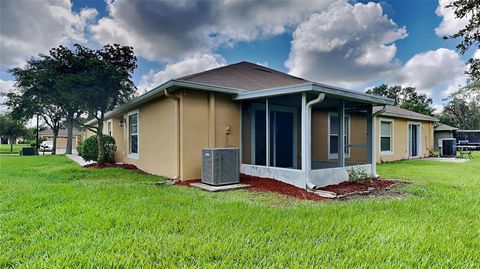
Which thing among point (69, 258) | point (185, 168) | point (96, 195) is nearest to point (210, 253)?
point (69, 258)

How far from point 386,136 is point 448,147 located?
5.50 meters

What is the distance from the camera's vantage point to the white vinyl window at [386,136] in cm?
1317

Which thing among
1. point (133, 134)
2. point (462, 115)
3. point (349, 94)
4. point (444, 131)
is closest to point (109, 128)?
point (133, 134)

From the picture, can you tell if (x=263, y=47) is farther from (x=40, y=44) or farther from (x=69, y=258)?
(x=69, y=258)

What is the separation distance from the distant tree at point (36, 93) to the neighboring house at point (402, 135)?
1328 centimetres

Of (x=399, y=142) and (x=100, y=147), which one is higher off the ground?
A: (x=399, y=142)

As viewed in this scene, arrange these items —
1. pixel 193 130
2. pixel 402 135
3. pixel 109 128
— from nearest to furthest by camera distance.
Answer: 1. pixel 193 130
2. pixel 402 135
3. pixel 109 128

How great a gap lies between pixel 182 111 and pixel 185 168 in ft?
4.84

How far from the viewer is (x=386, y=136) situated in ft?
44.0

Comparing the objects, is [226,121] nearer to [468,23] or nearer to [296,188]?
[296,188]

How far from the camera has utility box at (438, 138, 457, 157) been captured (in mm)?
15641

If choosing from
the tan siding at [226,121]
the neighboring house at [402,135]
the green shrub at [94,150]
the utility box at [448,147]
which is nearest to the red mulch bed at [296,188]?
the tan siding at [226,121]

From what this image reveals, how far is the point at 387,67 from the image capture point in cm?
1602

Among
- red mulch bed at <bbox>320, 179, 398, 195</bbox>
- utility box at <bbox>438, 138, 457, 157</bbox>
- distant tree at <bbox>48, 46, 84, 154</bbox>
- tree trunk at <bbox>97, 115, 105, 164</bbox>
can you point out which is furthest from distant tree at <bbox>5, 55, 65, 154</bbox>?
utility box at <bbox>438, 138, 457, 157</bbox>
